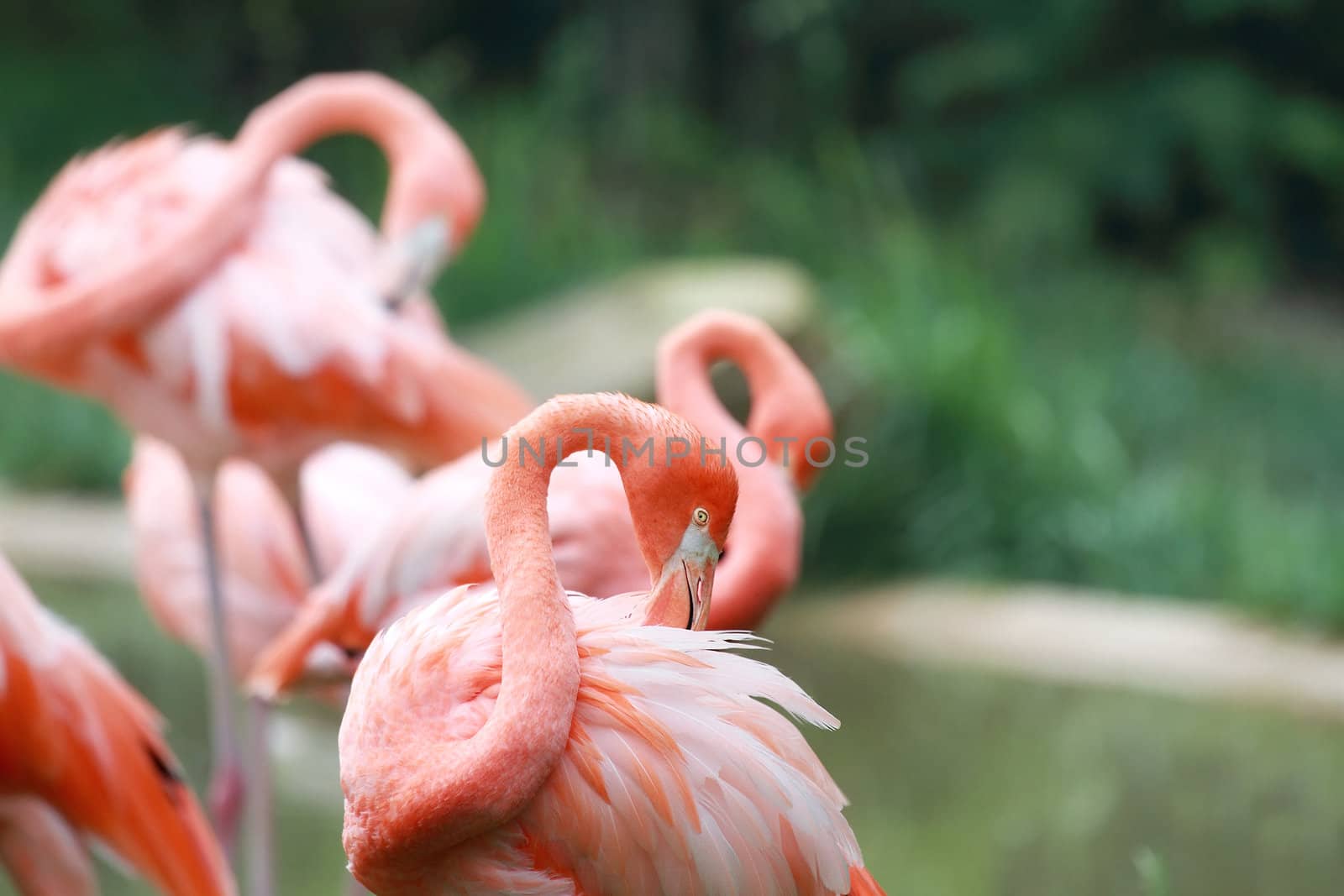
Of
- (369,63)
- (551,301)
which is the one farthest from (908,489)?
(369,63)

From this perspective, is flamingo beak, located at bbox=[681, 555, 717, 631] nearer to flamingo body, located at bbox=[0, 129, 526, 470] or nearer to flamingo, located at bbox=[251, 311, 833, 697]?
flamingo, located at bbox=[251, 311, 833, 697]

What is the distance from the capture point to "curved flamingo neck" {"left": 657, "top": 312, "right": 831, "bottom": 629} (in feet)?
7.48

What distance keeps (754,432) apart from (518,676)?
3.61ft

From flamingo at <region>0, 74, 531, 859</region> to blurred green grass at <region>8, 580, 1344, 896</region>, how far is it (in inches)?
31.2

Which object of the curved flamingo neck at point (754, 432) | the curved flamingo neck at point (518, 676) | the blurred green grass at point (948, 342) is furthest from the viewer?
the blurred green grass at point (948, 342)

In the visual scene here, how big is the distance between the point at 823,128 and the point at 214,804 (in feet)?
17.4

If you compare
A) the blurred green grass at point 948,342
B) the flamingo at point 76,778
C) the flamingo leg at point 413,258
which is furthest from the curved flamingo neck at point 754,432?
the blurred green grass at point 948,342

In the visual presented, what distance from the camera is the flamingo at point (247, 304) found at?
2732 millimetres

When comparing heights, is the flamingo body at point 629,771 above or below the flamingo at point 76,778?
above

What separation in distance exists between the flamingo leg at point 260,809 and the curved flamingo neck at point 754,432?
0.99m

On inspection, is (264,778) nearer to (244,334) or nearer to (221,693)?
(221,693)

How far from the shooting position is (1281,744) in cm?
332

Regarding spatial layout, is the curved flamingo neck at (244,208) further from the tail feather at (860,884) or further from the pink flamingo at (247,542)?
the tail feather at (860,884)

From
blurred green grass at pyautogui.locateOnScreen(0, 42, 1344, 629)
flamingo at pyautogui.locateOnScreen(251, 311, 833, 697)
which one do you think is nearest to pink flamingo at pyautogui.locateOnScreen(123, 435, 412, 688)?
flamingo at pyautogui.locateOnScreen(251, 311, 833, 697)
